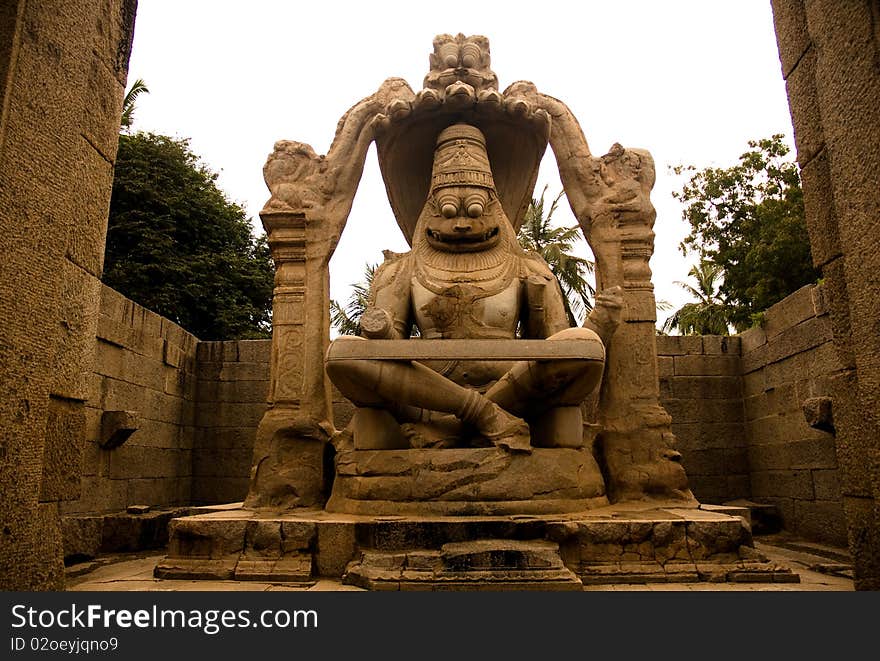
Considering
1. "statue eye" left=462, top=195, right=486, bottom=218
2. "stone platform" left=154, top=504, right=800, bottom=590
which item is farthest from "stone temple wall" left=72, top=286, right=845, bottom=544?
"statue eye" left=462, top=195, right=486, bottom=218

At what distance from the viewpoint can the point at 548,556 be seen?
3.62 m

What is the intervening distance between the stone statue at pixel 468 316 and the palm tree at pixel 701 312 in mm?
14782

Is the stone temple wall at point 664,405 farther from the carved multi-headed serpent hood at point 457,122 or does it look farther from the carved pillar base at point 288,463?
the carved multi-headed serpent hood at point 457,122

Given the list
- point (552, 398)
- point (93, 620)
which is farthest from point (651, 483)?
point (93, 620)

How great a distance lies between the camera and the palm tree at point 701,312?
2100 cm

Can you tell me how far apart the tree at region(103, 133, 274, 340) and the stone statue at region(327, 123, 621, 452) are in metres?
12.2

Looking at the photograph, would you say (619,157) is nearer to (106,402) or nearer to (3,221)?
(3,221)

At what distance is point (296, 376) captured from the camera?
18.9ft

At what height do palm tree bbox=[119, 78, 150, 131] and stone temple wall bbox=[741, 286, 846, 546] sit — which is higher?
palm tree bbox=[119, 78, 150, 131]

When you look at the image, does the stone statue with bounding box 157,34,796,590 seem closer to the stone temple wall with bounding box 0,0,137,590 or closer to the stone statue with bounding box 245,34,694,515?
the stone statue with bounding box 245,34,694,515

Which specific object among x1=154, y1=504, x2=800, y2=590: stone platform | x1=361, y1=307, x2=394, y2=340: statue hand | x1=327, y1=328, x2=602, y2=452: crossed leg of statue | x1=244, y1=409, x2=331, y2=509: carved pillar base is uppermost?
x1=361, y1=307, x2=394, y2=340: statue hand

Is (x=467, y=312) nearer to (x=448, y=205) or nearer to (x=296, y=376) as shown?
(x=448, y=205)

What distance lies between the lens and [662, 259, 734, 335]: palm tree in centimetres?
2100

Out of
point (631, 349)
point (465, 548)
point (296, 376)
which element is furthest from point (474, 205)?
point (465, 548)
